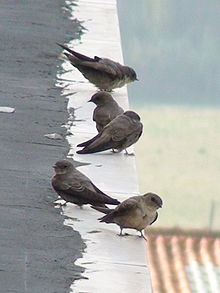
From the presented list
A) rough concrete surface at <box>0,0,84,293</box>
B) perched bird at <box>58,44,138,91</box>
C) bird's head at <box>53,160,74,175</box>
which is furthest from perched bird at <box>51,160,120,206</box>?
perched bird at <box>58,44,138,91</box>

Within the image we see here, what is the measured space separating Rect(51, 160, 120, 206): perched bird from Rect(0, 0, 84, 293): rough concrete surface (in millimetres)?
111

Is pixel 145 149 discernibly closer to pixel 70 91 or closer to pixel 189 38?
pixel 189 38

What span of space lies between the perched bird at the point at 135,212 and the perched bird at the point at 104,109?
1.40 m

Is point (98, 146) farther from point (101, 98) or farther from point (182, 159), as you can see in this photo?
Answer: point (182, 159)

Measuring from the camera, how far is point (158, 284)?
43.7 ft

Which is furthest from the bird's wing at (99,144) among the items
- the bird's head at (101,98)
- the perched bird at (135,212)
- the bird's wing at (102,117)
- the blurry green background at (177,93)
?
the blurry green background at (177,93)

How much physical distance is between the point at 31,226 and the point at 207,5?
1135 centimetres

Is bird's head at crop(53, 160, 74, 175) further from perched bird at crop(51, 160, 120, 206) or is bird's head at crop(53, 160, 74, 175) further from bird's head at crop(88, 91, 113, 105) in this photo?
bird's head at crop(88, 91, 113, 105)

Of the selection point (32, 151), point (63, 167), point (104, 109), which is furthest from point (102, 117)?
point (63, 167)

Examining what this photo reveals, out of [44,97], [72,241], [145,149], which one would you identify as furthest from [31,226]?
[145,149]

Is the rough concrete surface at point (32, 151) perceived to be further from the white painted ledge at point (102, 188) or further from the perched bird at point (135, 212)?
the perched bird at point (135, 212)

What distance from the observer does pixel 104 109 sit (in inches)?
301

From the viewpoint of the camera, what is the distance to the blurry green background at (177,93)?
16.6 meters

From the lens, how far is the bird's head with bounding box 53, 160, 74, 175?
21.1 ft
